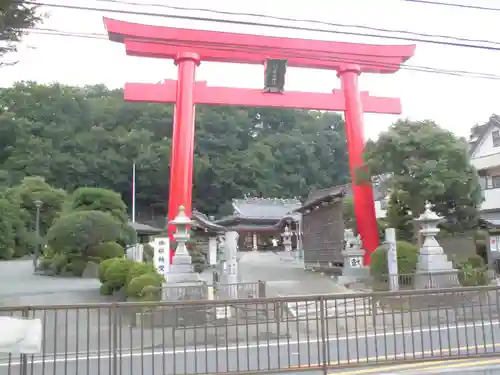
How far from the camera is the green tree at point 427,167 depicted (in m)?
16.4

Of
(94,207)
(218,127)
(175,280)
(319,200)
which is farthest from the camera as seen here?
(218,127)

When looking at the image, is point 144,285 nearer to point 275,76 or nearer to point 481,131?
point 275,76

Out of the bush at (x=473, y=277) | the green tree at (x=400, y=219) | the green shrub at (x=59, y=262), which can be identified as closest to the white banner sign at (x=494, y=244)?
the green tree at (x=400, y=219)

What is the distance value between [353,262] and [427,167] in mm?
5187

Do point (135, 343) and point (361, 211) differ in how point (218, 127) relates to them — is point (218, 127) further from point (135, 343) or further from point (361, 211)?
point (135, 343)

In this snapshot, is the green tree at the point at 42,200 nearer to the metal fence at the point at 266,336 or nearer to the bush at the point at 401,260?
the bush at the point at 401,260

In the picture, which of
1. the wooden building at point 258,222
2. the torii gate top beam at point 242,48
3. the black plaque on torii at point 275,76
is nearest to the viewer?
the torii gate top beam at point 242,48

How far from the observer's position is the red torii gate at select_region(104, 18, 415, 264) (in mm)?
19969

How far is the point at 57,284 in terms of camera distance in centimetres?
2094

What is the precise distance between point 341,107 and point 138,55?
958cm

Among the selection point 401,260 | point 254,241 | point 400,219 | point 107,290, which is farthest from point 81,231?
point 254,241

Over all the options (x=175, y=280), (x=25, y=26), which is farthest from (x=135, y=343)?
(x=25, y=26)

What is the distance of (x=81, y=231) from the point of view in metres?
22.7

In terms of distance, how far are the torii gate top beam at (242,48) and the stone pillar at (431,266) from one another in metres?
7.91
